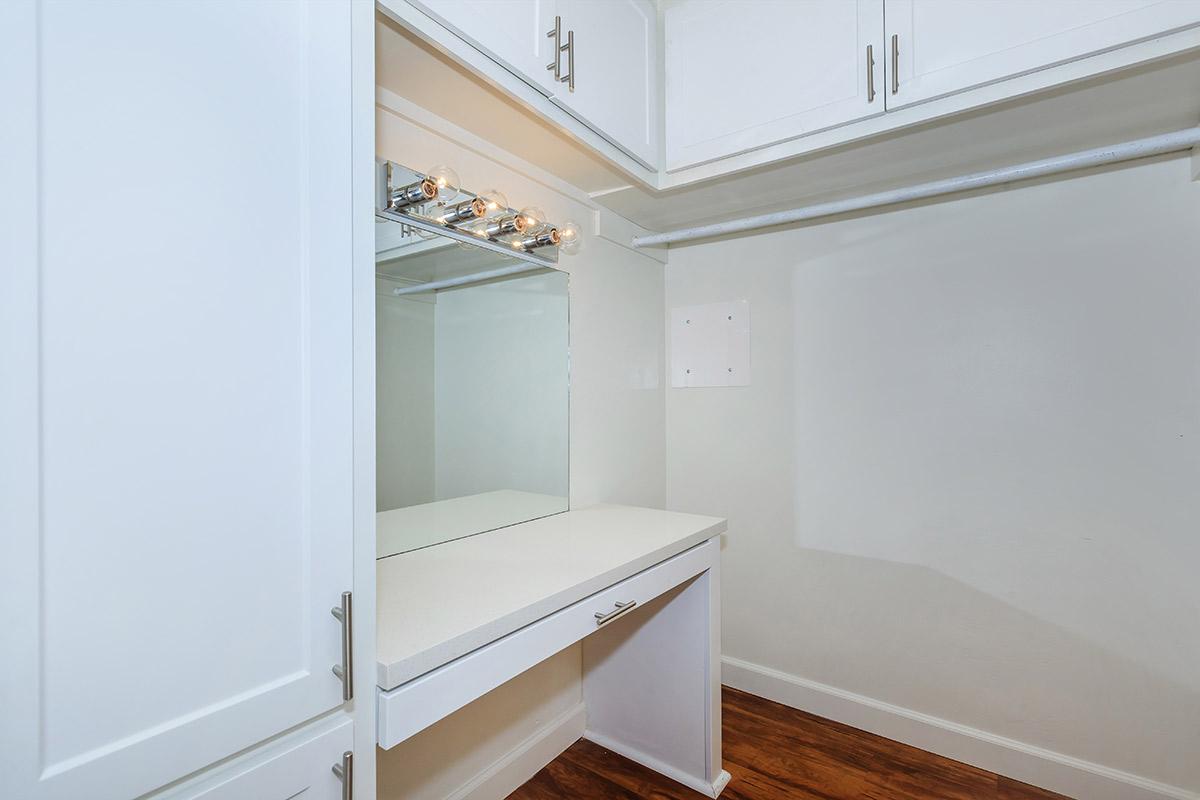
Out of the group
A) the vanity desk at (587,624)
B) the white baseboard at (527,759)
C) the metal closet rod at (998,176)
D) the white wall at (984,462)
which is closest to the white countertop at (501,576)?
the vanity desk at (587,624)

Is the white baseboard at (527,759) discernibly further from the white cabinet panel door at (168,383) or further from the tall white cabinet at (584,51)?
the tall white cabinet at (584,51)

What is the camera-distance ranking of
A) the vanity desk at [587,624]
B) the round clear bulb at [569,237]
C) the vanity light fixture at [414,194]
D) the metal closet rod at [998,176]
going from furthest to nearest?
the round clear bulb at [569,237]
the metal closet rod at [998,176]
the vanity light fixture at [414,194]
the vanity desk at [587,624]

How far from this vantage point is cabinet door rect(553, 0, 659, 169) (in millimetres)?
1520

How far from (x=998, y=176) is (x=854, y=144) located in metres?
0.50

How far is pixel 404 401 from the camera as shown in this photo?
151 centimetres

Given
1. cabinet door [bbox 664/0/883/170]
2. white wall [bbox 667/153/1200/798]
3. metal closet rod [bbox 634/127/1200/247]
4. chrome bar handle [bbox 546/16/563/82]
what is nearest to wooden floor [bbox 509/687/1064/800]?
white wall [bbox 667/153/1200/798]

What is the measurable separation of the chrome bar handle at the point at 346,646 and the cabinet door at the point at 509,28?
3.72 ft

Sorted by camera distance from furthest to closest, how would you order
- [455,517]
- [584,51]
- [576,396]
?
[576,396], [455,517], [584,51]

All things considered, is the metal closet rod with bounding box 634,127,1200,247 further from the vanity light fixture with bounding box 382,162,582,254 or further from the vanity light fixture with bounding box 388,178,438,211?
the vanity light fixture with bounding box 388,178,438,211

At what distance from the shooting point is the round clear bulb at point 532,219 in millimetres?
1705

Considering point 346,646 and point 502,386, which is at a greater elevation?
point 502,386

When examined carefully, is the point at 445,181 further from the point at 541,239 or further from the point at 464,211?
the point at 541,239

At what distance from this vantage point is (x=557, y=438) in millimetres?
1982

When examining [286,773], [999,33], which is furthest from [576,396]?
[999,33]
